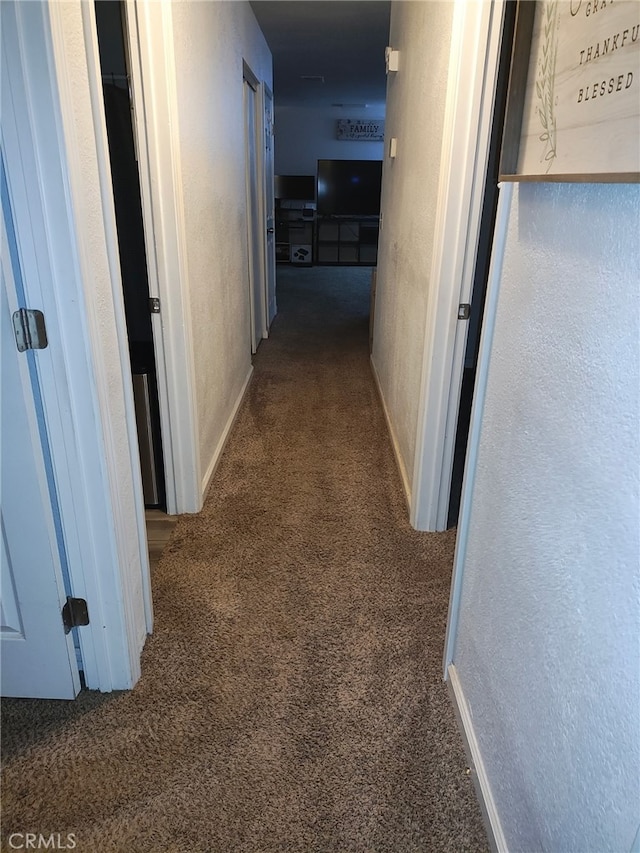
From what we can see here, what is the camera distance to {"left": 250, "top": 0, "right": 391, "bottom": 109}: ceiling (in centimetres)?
403

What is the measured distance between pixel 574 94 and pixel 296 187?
31.2 feet

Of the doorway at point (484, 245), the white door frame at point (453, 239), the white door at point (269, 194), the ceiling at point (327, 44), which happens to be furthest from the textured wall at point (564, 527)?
the white door at point (269, 194)

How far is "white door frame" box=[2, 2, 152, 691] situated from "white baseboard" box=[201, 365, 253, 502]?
0.94m

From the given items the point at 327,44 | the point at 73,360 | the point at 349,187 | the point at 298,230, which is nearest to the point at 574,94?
the point at 73,360

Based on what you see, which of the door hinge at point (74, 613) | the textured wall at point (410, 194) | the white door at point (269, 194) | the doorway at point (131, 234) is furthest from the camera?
the white door at point (269, 194)

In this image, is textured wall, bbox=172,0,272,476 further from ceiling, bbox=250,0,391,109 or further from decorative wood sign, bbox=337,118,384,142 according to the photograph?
decorative wood sign, bbox=337,118,384,142

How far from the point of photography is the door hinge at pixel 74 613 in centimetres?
157

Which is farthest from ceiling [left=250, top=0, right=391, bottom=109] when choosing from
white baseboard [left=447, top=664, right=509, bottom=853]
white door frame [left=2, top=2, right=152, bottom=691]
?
white baseboard [left=447, top=664, right=509, bottom=853]

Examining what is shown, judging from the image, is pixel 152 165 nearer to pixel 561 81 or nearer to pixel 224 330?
pixel 224 330

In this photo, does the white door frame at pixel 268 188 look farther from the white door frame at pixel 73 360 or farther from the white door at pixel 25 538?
the white door at pixel 25 538

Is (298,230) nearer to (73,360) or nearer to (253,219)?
(253,219)

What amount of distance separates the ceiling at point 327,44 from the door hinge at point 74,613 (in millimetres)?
3922

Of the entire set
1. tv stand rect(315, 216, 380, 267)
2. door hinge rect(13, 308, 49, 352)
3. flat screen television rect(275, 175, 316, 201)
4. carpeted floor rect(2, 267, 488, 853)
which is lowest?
carpeted floor rect(2, 267, 488, 853)

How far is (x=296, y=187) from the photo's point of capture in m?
9.75
